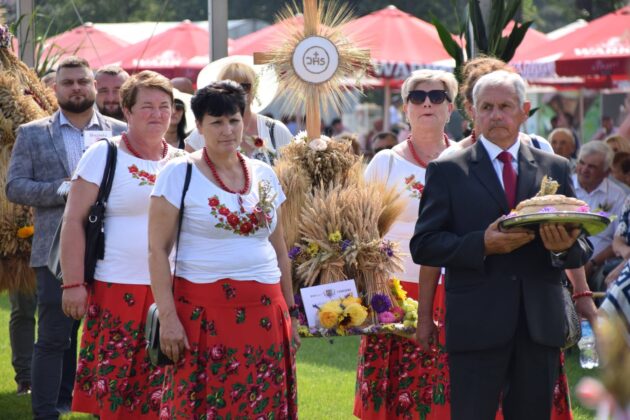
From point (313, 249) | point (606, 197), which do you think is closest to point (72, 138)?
point (313, 249)

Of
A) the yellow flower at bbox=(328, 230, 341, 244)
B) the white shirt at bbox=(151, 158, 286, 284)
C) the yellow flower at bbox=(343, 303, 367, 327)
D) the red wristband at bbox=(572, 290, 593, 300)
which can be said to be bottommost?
the yellow flower at bbox=(343, 303, 367, 327)

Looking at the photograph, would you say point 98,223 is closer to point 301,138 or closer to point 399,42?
point 301,138

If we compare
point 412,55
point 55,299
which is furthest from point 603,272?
point 412,55

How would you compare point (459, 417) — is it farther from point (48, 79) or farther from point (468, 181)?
point (48, 79)

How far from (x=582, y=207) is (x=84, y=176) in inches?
92.6

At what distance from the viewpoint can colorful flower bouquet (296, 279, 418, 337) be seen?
5000 millimetres

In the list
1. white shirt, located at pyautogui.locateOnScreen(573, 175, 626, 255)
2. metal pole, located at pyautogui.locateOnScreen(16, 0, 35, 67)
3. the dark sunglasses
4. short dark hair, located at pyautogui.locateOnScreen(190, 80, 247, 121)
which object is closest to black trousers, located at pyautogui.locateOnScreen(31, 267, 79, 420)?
short dark hair, located at pyautogui.locateOnScreen(190, 80, 247, 121)

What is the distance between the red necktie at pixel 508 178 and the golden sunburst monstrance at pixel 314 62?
63.3 inches

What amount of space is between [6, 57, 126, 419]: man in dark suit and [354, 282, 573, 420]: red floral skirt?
1724mm

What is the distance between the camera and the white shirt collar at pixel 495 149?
4.07 metres

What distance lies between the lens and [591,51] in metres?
13.7

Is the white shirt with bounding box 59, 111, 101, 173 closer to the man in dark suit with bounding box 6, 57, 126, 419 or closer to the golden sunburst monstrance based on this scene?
the man in dark suit with bounding box 6, 57, 126, 419

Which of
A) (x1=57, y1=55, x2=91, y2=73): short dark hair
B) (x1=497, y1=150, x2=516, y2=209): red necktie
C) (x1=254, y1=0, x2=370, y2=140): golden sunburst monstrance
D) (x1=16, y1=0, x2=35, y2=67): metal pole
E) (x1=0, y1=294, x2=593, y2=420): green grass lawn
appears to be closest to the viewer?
(x1=497, y1=150, x2=516, y2=209): red necktie

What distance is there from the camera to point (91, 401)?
A: 515 cm
